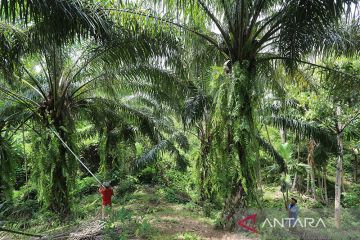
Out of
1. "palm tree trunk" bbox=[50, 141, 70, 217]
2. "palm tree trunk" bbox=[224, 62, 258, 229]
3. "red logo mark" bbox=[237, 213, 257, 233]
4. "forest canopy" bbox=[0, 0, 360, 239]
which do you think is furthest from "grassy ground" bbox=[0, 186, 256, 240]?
"palm tree trunk" bbox=[224, 62, 258, 229]

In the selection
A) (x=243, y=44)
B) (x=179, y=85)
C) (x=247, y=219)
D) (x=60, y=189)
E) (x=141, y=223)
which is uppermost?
(x=243, y=44)

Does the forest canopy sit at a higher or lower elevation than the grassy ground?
higher

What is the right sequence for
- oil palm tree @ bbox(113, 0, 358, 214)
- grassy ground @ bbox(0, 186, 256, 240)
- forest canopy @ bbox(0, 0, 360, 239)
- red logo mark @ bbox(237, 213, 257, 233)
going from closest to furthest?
grassy ground @ bbox(0, 186, 256, 240)
forest canopy @ bbox(0, 0, 360, 239)
oil palm tree @ bbox(113, 0, 358, 214)
red logo mark @ bbox(237, 213, 257, 233)

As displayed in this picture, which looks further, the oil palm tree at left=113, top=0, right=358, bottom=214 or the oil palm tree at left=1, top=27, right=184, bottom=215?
the oil palm tree at left=1, top=27, right=184, bottom=215

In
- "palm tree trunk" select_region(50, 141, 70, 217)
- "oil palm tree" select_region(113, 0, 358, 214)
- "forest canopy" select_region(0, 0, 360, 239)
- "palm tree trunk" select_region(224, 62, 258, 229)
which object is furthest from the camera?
"palm tree trunk" select_region(50, 141, 70, 217)

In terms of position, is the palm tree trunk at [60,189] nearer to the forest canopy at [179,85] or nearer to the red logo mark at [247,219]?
the forest canopy at [179,85]

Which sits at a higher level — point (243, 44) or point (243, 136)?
point (243, 44)

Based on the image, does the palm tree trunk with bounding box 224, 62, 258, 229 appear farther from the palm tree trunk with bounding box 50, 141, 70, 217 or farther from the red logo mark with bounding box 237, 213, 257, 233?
the palm tree trunk with bounding box 50, 141, 70, 217

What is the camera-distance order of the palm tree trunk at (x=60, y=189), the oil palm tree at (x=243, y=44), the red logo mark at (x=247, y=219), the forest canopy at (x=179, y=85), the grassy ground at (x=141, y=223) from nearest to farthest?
the grassy ground at (x=141, y=223) → the forest canopy at (x=179, y=85) → the oil palm tree at (x=243, y=44) → the red logo mark at (x=247, y=219) → the palm tree trunk at (x=60, y=189)

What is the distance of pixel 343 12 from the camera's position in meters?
4.88

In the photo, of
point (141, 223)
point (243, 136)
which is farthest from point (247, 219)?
point (141, 223)

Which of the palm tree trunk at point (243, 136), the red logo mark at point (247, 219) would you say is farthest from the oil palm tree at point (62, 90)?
the red logo mark at point (247, 219)

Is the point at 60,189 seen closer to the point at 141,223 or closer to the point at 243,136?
the point at 141,223

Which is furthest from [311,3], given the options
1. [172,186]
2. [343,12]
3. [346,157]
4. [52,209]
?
[346,157]
